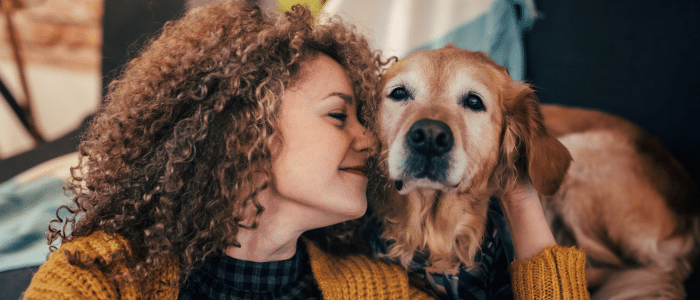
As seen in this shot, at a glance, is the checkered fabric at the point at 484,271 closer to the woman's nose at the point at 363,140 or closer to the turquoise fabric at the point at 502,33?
the woman's nose at the point at 363,140

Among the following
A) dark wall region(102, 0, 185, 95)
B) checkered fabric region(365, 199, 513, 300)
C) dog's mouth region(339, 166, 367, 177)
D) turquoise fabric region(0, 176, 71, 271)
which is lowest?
turquoise fabric region(0, 176, 71, 271)

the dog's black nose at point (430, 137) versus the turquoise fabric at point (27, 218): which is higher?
the dog's black nose at point (430, 137)

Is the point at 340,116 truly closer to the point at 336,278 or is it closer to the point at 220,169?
the point at 220,169

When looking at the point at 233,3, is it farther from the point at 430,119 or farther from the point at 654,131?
the point at 654,131

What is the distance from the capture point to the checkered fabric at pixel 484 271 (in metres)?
1.09

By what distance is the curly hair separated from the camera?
0.87 meters

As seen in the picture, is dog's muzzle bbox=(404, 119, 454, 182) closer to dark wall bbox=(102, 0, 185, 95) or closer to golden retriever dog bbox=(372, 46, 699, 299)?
golden retriever dog bbox=(372, 46, 699, 299)

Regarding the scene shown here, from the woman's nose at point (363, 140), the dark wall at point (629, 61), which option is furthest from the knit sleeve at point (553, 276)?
the dark wall at point (629, 61)

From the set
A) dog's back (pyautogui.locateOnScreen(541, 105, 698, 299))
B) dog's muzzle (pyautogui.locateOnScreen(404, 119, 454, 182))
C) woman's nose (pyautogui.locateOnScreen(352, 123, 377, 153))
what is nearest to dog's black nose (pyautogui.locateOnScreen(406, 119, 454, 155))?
dog's muzzle (pyautogui.locateOnScreen(404, 119, 454, 182))

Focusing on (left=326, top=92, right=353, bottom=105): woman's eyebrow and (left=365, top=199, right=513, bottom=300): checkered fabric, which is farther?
(left=365, top=199, right=513, bottom=300): checkered fabric

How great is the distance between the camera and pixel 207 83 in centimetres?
88

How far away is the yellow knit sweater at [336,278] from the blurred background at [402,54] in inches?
25.8

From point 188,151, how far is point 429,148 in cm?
55

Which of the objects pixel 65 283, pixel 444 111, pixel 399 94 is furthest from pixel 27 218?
pixel 444 111
